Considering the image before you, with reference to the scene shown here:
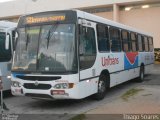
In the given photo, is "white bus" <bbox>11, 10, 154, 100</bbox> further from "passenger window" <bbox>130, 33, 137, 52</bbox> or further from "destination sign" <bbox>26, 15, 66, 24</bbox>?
"passenger window" <bbox>130, 33, 137, 52</bbox>

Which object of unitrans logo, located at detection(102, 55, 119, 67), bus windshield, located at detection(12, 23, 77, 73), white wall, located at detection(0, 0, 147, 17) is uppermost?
white wall, located at detection(0, 0, 147, 17)

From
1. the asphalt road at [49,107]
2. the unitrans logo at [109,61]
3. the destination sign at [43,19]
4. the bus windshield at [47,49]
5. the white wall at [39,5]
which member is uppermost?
the white wall at [39,5]

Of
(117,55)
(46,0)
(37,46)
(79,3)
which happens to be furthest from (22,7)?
(37,46)

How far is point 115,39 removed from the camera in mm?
13594

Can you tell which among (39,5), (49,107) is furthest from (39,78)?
(39,5)

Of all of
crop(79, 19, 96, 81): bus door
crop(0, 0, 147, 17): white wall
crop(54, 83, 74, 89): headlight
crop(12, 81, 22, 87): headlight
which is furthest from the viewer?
crop(0, 0, 147, 17): white wall

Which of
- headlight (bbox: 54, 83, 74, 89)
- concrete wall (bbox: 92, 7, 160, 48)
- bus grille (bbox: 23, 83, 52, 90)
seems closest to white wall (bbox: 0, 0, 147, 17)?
concrete wall (bbox: 92, 7, 160, 48)

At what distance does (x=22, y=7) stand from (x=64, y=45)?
31061 mm

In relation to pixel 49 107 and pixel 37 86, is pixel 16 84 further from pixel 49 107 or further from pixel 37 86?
pixel 49 107

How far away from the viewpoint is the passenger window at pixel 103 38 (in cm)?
1191

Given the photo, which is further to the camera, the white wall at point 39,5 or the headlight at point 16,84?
the white wall at point 39,5

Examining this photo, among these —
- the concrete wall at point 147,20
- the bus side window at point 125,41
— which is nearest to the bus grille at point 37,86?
the bus side window at point 125,41

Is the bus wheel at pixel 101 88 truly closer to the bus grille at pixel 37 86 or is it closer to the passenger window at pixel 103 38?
the passenger window at pixel 103 38

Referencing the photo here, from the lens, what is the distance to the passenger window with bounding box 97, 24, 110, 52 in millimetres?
11914
